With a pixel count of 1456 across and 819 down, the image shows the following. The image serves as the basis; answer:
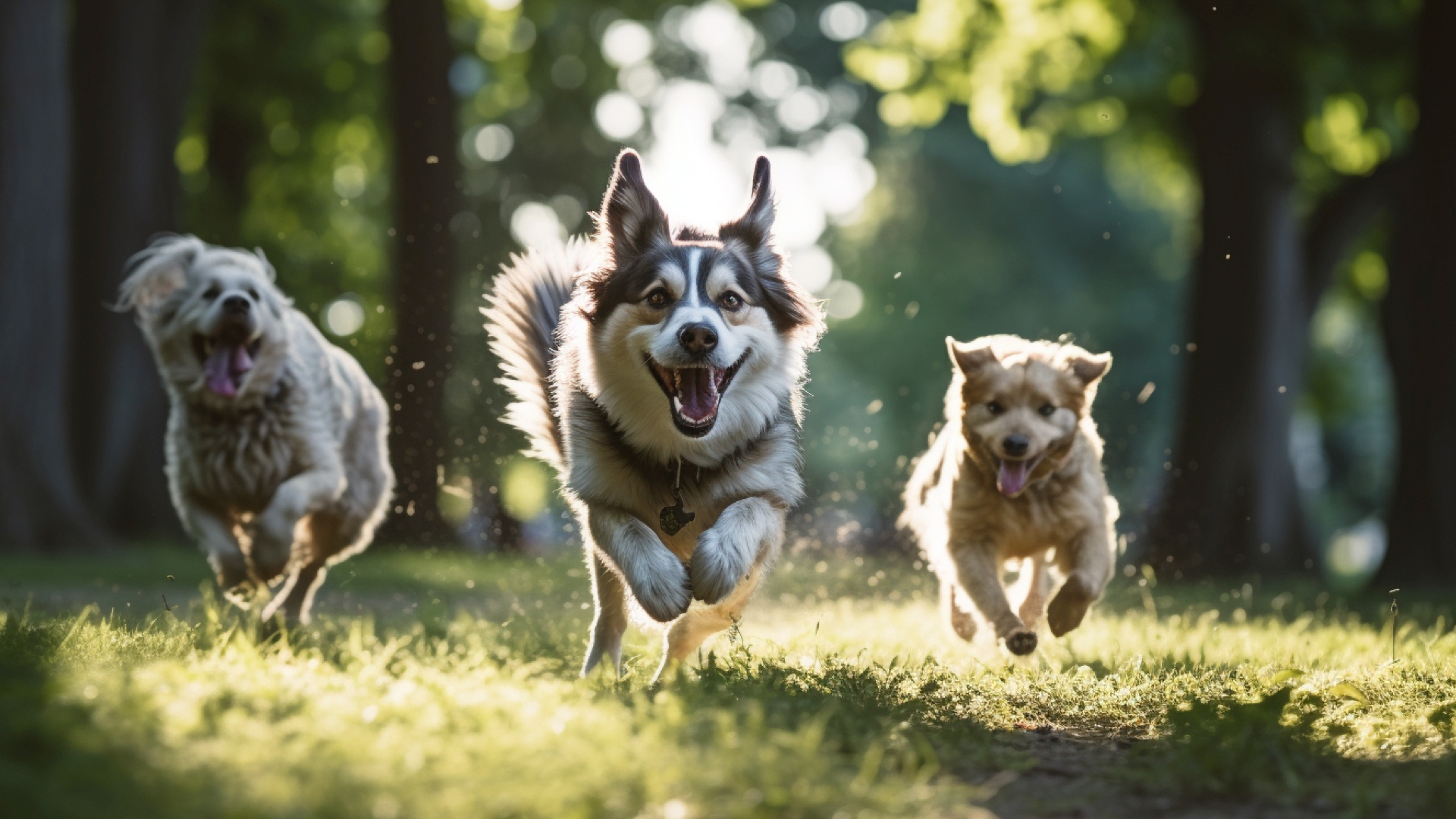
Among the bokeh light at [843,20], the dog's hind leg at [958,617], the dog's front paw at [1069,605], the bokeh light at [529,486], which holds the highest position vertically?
the bokeh light at [843,20]

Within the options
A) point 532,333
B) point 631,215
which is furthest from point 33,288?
point 631,215

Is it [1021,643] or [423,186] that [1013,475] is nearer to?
[1021,643]

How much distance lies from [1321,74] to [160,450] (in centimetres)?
1328

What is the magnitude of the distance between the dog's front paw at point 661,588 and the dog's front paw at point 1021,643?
1.55 meters

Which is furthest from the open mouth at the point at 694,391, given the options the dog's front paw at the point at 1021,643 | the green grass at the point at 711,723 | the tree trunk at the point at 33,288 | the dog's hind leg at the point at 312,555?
the tree trunk at the point at 33,288

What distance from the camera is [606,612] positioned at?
19.8ft

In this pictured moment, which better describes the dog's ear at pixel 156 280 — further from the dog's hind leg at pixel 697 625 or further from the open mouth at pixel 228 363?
the dog's hind leg at pixel 697 625

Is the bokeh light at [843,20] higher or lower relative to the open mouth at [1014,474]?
higher

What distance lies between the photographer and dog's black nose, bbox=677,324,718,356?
5.27m

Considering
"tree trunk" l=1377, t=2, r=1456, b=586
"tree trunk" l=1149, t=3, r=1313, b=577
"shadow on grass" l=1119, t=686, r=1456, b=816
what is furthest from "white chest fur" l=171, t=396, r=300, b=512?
"tree trunk" l=1149, t=3, r=1313, b=577

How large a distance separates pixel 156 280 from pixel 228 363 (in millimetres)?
739

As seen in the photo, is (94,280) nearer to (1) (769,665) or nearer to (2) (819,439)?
(1) (769,665)

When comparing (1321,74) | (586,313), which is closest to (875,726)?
(586,313)

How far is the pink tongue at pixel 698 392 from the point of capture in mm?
5508
